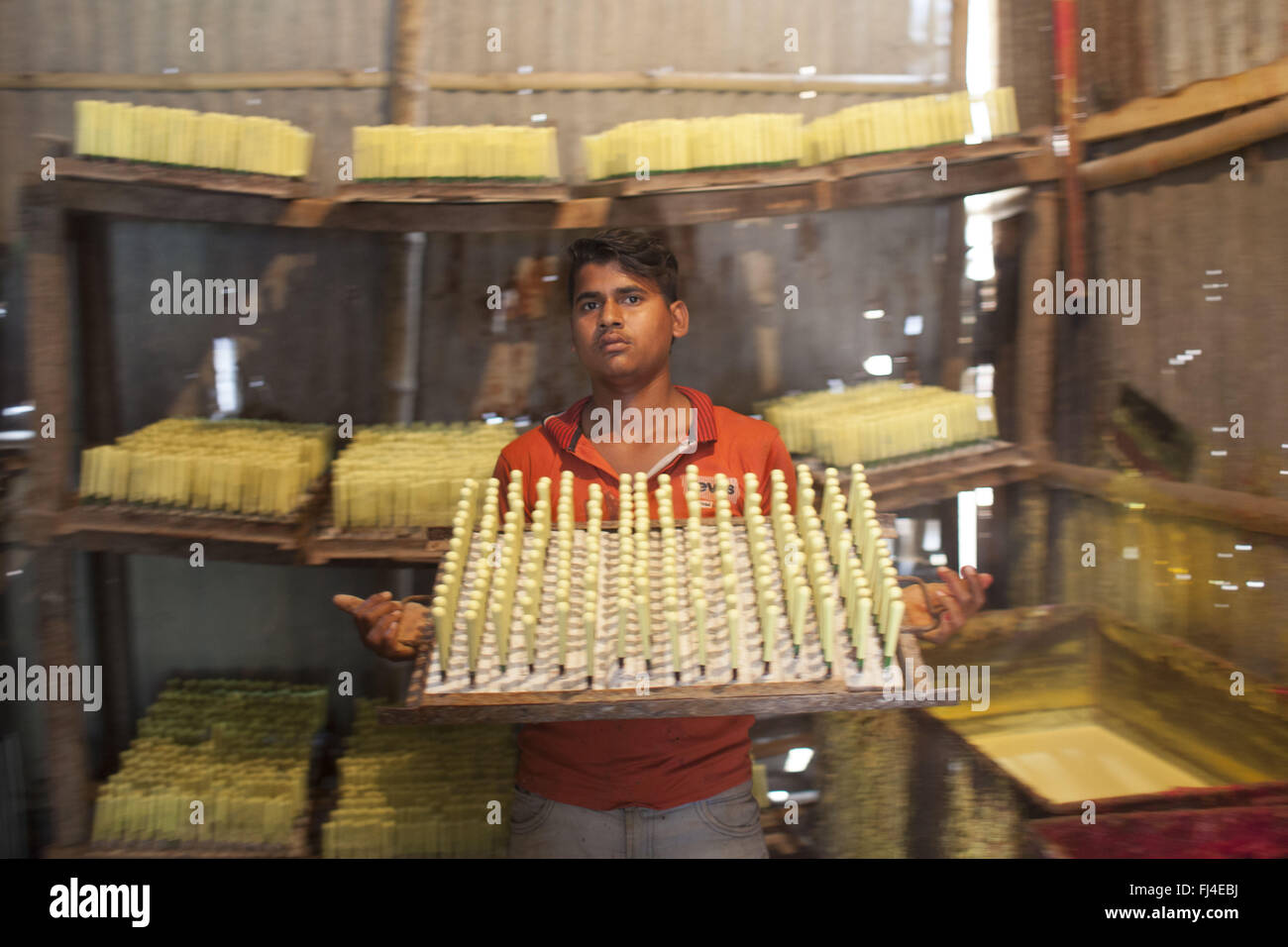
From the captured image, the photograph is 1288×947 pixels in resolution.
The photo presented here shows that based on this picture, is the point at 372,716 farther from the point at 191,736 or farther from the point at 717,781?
the point at 717,781

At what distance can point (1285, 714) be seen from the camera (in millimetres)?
2402

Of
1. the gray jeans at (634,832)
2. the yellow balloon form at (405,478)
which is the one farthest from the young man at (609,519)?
the yellow balloon form at (405,478)

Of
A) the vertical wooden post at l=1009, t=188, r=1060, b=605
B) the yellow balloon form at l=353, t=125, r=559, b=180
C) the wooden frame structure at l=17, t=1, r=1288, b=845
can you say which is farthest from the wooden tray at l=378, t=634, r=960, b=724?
the yellow balloon form at l=353, t=125, r=559, b=180

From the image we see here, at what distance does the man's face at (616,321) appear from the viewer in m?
2.15

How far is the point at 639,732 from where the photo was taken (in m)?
2.02

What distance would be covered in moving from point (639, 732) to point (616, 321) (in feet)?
3.11

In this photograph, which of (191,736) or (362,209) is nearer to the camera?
(362,209)

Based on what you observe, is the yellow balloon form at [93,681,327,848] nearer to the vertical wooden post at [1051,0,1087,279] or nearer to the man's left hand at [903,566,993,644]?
the man's left hand at [903,566,993,644]

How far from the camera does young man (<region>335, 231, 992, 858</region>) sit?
2.01 metres
